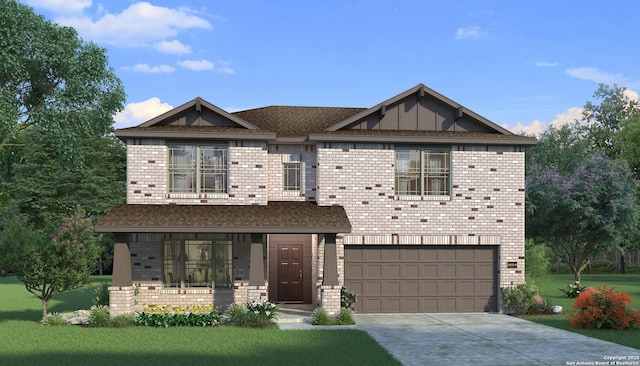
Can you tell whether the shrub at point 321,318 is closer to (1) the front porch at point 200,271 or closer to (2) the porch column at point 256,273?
(1) the front porch at point 200,271

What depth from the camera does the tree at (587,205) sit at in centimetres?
3419

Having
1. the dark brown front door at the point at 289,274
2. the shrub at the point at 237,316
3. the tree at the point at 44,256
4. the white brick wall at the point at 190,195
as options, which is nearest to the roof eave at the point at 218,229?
the tree at the point at 44,256

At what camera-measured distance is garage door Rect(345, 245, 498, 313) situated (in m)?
21.1

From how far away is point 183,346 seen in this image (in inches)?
582

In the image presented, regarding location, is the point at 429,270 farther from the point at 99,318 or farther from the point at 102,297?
the point at 102,297

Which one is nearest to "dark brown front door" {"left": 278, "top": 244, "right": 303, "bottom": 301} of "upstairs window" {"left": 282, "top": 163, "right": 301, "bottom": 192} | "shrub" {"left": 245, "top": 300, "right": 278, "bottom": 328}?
"upstairs window" {"left": 282, "top": 163, "right": 301, "bottom": 192}

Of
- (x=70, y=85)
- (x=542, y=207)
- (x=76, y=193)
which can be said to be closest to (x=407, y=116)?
(x=542, y=207)

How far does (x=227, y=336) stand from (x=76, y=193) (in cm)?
3914

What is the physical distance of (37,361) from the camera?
13148 millimetres

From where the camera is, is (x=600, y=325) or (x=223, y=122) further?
(x=223, y=122)

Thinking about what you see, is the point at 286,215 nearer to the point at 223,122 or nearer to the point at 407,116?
the point at 223,122

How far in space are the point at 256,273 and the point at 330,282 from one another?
224 centimetres

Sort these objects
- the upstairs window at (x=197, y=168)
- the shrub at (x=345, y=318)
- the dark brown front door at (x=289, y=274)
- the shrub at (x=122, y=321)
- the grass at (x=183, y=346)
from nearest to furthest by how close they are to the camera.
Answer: the grass at (x=183, y=346) → the shrub at (x=122, y=321) → the shrub at (x=345, y=318) → the upstairs window at (x=197, y=168) → the dark brown front door at (x=289, y=274)

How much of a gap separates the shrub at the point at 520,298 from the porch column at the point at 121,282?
12.1 m
